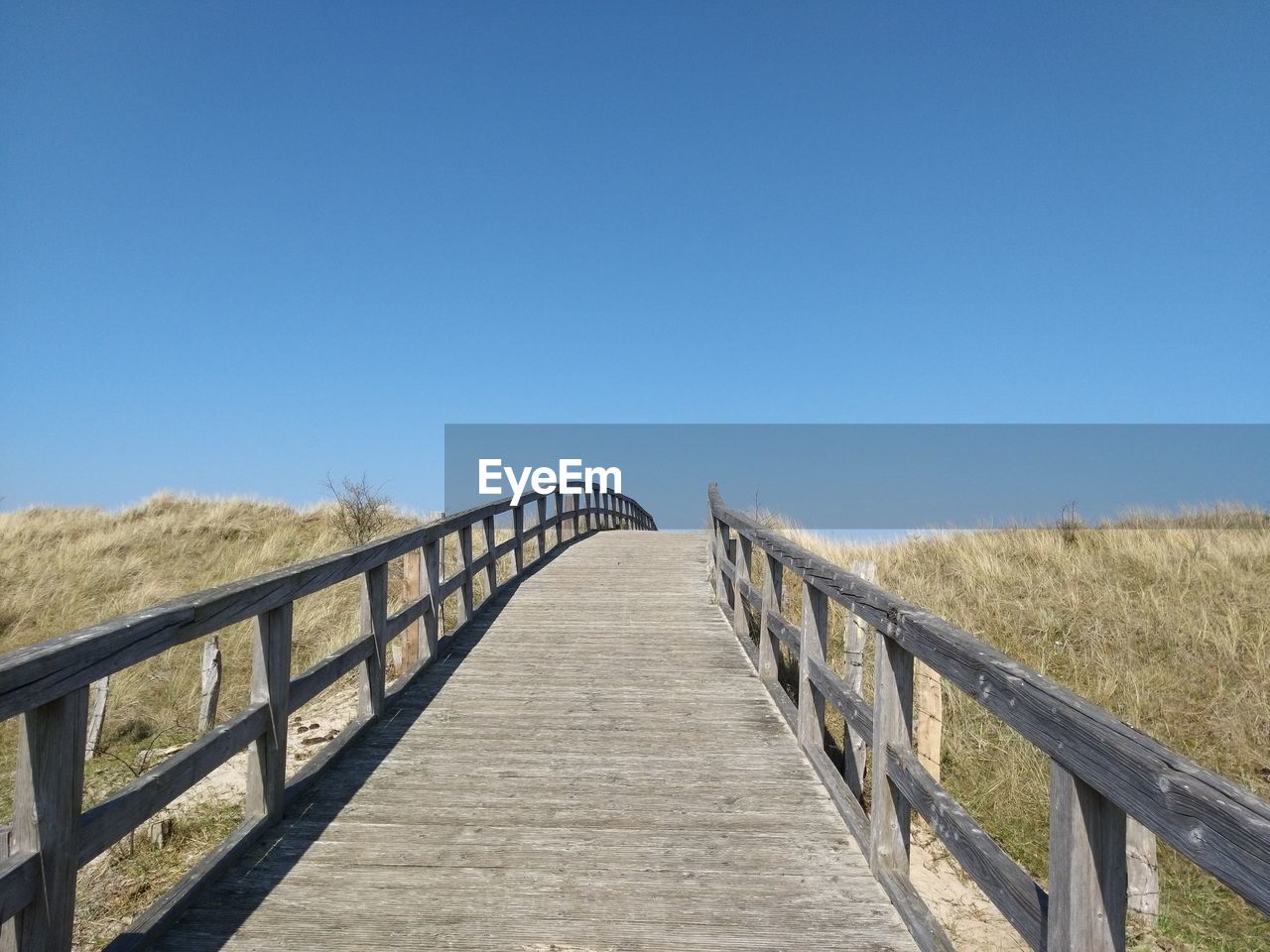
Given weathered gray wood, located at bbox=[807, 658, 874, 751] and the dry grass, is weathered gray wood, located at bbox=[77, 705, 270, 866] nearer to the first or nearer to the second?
weathered gray wood, located at bbox=[807, 658, 874, 751]

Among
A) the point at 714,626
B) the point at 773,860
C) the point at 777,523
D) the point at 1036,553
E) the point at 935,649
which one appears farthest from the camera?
the point at 777,523

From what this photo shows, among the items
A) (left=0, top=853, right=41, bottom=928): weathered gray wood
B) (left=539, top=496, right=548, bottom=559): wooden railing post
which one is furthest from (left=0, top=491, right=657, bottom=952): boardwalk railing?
(left=539, top=496, right=548, bottom=559): wooden railing post

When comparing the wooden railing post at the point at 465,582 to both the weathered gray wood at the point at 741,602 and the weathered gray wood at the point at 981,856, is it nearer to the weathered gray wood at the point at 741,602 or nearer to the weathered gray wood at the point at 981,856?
the weathered gray wood at the point at 741,602

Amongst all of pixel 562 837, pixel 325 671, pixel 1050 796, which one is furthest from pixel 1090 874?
pixel 325 671

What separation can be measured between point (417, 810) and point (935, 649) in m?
2.67

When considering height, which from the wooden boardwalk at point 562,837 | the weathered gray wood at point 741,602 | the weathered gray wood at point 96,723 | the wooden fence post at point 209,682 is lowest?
the weathered gray wood at point 96,723

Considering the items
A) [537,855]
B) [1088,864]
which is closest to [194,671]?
[537,855]

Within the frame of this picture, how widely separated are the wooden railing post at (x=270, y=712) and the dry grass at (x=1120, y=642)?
206 inches

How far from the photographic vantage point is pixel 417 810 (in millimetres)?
4414

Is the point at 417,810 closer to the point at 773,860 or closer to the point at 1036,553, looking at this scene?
the point at 773,860

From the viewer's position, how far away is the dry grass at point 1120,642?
270 inches

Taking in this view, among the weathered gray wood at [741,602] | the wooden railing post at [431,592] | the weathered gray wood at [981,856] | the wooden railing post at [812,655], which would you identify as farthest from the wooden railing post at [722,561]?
the weathered gray wood at [981,856]

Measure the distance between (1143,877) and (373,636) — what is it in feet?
16.4

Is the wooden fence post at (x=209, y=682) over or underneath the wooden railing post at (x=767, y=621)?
underneath
